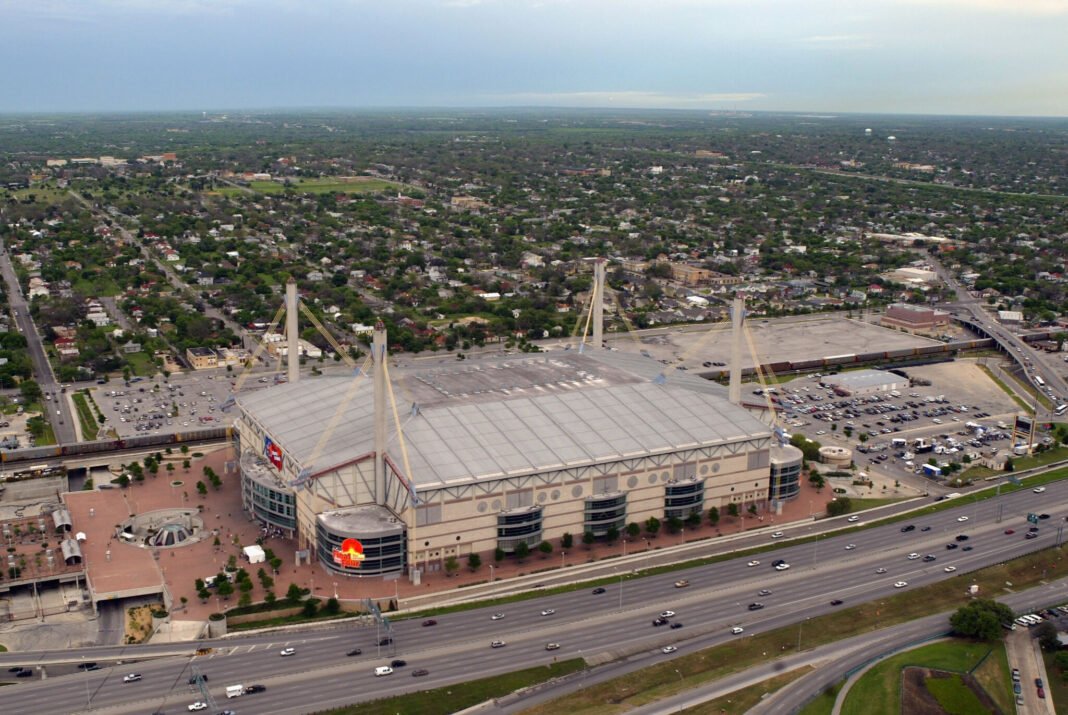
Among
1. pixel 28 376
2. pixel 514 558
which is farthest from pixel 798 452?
pixel 28 376

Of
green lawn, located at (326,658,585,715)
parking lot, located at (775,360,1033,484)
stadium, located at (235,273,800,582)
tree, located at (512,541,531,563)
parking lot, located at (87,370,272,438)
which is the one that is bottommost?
parking lot, located at (775,360,1033,484)

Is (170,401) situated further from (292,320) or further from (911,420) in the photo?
(911,420)

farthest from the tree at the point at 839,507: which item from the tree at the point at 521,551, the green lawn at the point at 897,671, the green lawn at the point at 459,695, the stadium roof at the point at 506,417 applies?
the green lawn at the point at 459,695

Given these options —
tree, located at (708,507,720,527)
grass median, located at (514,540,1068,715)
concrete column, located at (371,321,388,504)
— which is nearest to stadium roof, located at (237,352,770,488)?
concrete column, located at (371,321,388,504)

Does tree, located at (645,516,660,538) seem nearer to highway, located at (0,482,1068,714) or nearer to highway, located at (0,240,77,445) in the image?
highway, located at (0,482,1068,714)

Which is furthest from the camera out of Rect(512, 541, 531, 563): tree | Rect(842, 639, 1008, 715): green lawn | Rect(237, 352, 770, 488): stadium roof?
Rect(237, 352, 770, 488): stadium roof

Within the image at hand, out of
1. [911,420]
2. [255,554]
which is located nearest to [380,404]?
[255,554]
